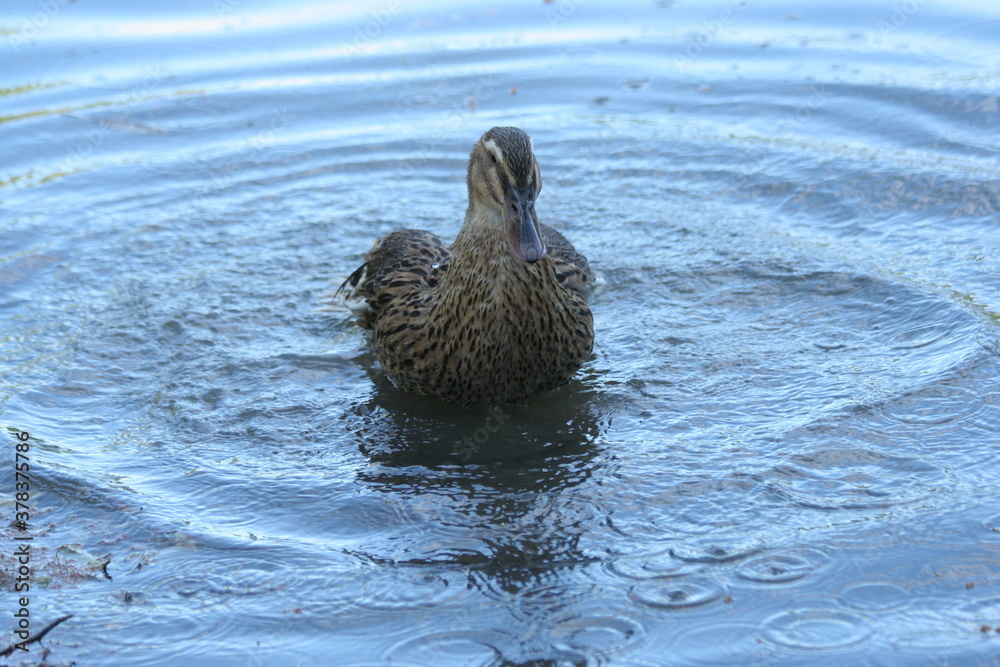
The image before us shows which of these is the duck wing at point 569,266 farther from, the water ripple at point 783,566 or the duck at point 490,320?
the water ripple at point 783,566

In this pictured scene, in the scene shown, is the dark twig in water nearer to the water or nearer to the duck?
the water

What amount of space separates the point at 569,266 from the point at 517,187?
1.53 meters

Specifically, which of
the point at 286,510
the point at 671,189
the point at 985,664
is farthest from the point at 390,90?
the point at 985,664

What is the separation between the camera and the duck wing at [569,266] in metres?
6.89

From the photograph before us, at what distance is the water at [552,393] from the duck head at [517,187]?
4.05 feet

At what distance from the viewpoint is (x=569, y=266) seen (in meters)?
7.00

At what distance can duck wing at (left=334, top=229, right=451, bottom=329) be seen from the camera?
6.79m

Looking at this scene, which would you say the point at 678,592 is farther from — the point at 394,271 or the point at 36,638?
the point at 394,271

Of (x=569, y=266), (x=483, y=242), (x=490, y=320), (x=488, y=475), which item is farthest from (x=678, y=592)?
(x=569, y=266)

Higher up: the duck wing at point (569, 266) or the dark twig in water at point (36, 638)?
the duck wing at point (569, 266)

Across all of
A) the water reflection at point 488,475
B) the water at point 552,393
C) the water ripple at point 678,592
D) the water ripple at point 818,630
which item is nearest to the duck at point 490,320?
the water reflection at point 488,475

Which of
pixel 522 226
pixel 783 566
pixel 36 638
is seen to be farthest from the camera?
pixel 522 226

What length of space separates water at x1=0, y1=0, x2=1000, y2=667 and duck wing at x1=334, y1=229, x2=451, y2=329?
0.42 meters

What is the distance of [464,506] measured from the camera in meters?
5.41
